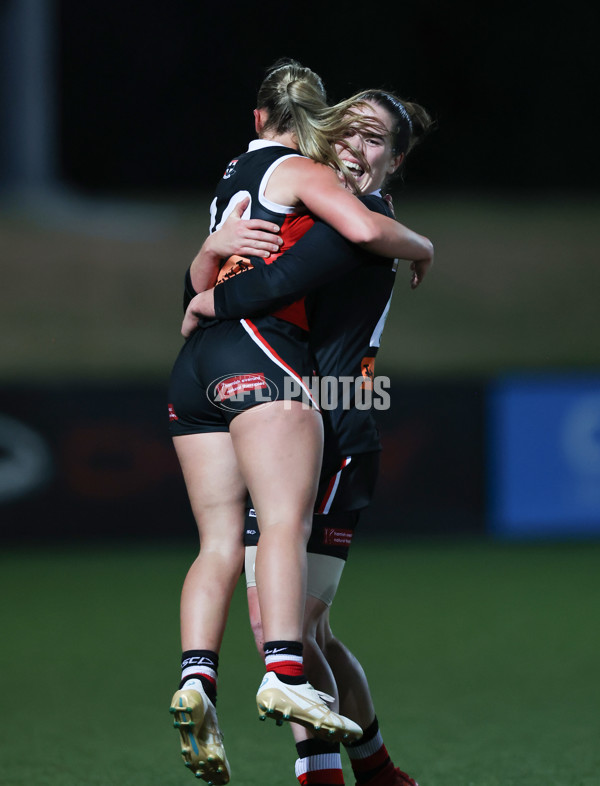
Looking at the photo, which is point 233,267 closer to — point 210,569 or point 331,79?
point 210,569

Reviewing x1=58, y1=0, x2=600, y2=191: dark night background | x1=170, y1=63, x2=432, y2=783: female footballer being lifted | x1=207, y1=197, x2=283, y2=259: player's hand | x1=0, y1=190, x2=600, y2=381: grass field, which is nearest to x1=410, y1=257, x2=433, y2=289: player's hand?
x1=170, y1=63, x2=432, y2=783: female footballer being lifted

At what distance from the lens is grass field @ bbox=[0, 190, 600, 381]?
382 inches

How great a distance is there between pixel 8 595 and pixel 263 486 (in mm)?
4054

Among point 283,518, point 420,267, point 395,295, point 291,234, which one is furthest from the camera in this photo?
point 395,295

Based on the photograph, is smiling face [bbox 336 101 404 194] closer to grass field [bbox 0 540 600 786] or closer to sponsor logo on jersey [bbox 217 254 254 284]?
sponsor logo on jersey [bbox 217 254 254 284]

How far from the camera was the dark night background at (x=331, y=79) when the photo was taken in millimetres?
11719

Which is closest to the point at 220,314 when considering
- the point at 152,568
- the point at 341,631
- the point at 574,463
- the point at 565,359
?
the point at 341,631

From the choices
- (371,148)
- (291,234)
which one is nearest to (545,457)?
(371,148)

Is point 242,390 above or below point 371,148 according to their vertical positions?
below

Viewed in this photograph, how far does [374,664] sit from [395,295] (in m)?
6.03

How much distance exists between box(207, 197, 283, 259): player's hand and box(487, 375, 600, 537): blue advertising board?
5184 millimetres

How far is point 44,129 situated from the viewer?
417 inches

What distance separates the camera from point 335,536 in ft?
8.80

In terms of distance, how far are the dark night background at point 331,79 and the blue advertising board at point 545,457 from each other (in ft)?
15.0
